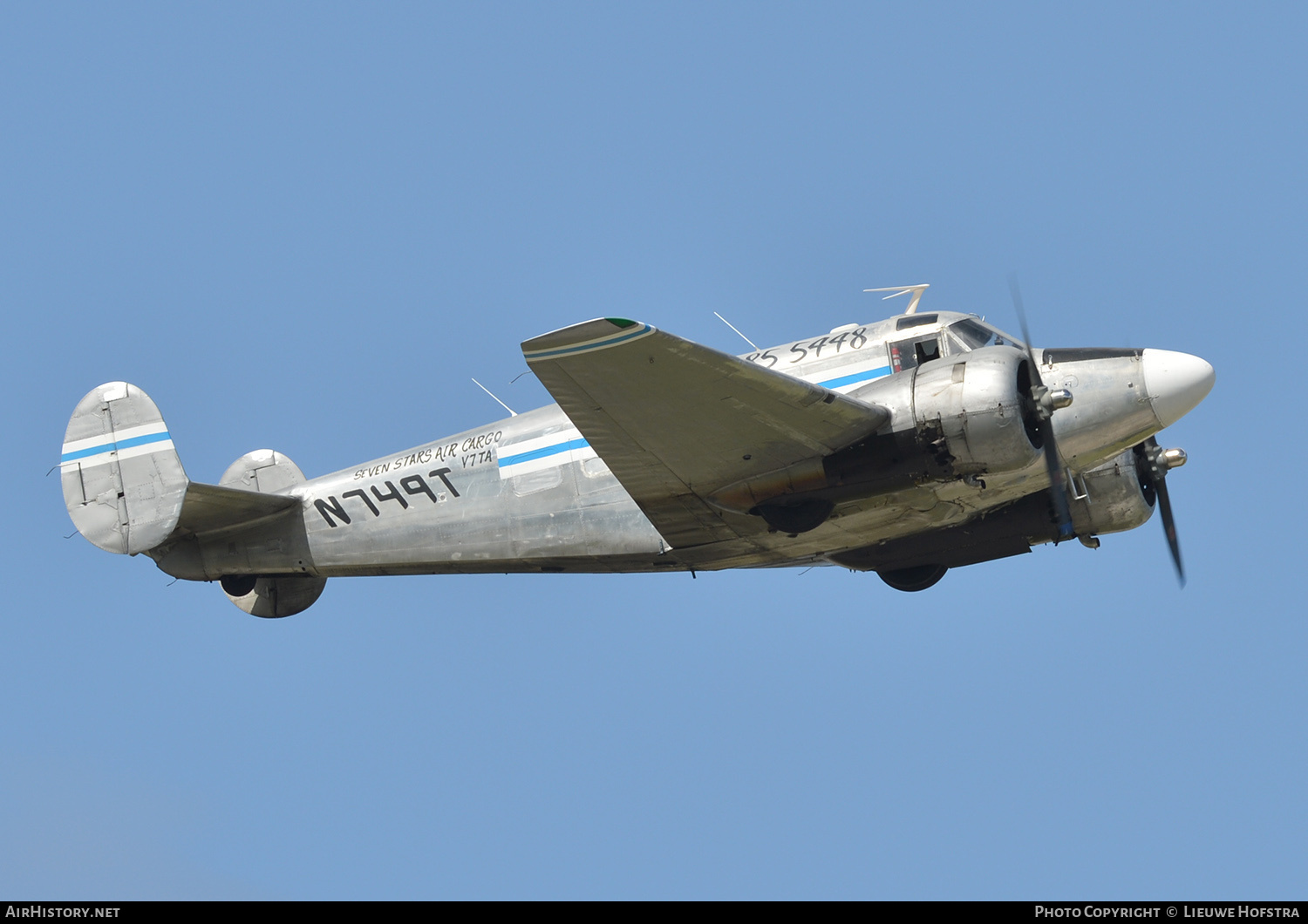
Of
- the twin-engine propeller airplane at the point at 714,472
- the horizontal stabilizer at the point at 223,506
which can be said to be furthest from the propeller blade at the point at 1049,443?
the horizontal stabilizer at the point at 223,506

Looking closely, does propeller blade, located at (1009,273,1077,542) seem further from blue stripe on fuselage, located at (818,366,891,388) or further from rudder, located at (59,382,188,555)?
rudder, located at (59,382,188,555)

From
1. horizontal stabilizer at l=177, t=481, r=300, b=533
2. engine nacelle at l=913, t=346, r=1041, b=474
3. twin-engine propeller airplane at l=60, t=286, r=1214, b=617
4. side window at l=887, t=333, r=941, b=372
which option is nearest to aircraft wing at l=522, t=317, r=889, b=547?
twin-engine propeller airplane at l=60, t=286, r=1214, b=617

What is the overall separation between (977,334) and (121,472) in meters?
11.4

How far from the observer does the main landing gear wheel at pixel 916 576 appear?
61.2 feet

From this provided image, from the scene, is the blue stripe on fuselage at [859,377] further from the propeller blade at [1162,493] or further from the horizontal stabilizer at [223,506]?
the horizontal stabilizer at [223,506]

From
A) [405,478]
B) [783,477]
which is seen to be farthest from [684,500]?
[405,478]

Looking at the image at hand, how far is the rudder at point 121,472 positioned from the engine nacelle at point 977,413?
9.95m

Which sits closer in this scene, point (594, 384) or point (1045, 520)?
point (594, 384)

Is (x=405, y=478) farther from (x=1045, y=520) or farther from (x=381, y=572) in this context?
(x=1045, y=520)

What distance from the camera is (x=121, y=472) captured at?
19.6 meters

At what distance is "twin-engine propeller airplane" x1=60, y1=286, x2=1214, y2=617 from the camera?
48.9 feet
